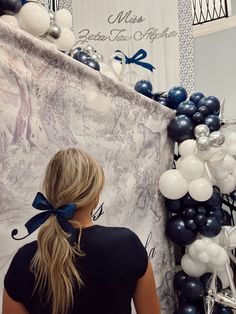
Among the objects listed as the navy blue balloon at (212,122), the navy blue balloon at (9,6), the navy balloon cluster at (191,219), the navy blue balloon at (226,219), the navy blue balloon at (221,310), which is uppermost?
the navy blue balloon at (9,6)

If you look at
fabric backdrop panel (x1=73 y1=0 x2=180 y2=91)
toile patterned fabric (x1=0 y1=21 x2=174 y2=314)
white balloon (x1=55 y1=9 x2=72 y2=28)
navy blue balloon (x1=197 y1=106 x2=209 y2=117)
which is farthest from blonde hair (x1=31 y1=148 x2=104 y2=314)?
fabric backdrop panel (x1=73 y1=0 x2=180 y2=91)

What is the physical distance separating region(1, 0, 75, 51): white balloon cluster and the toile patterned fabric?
0.46 feet

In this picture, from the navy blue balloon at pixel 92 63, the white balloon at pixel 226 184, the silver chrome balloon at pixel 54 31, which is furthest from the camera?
the white balloon at pixel 226 184

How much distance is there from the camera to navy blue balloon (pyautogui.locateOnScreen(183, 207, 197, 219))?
2.33m

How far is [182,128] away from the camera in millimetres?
2377

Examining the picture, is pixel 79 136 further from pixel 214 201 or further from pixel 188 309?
pixel 188 309

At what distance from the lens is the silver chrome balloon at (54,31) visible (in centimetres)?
170

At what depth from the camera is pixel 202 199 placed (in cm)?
223

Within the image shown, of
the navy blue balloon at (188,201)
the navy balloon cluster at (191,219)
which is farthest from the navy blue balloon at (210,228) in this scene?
the navy blue balloon at (188,201)

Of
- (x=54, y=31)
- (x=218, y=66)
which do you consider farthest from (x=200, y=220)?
(x=218, y=66)

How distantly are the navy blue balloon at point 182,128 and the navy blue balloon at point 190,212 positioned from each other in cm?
40

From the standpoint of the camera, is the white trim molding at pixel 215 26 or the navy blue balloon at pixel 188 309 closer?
the navy blue balloon at pixel 188 309

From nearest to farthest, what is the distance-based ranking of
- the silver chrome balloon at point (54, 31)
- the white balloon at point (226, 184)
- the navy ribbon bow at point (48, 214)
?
1. the navy ribbon bow at point (48, 214)
2. the silver chrome balloon at point (54, 31)
3. the white balloon at point (226, 184)

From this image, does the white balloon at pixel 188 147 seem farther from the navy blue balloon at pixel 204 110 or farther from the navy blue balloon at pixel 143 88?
the navy blue balloon at pixel 143 88
